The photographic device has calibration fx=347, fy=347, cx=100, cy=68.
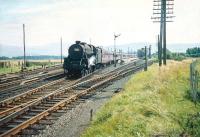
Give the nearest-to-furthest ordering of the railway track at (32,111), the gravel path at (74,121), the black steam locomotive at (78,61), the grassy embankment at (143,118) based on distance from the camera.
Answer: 1. the grassy embankment at (143,118)
2. the gravel path at (74,121)
3. the railway track at (32,111)
4. the black steam locomotive at (78,61)

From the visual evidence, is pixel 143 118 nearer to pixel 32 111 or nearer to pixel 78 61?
pixel 32 111

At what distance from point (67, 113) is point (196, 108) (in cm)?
812

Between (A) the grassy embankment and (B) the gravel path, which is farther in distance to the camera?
(B) the gravel path

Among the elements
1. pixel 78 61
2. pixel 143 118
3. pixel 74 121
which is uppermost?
pixel 78 61

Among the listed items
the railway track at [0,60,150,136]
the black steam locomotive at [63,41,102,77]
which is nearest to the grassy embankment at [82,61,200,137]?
the railway track at [0,60,150,136]

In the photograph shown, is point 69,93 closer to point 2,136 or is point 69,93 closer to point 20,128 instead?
point 20,128

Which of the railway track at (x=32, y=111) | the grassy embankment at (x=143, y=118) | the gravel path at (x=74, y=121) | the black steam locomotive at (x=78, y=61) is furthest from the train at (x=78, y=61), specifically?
the gravel path at (x=74, y=121)

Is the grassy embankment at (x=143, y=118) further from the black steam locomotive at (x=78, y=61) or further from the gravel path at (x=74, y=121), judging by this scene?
the black steam locomotive at (x=78, y=61)

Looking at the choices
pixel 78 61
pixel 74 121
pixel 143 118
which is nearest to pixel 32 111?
pixel 74 121

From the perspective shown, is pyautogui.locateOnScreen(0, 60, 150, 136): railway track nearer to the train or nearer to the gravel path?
the gravel path

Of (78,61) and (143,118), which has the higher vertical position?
(78,61)

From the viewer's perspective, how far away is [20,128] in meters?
12.8

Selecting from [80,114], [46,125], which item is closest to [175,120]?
[80,114]

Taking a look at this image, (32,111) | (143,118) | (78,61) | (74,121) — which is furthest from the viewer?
(78,61)
